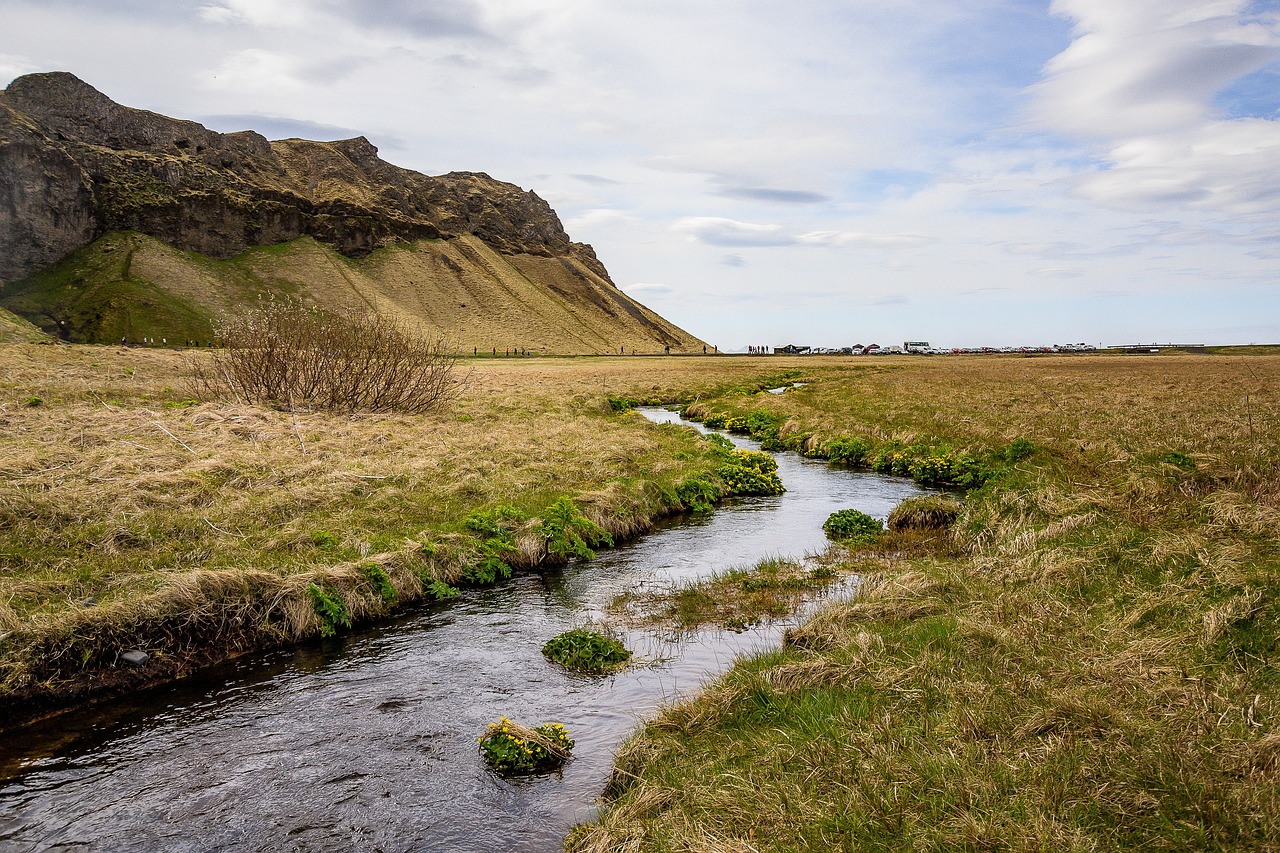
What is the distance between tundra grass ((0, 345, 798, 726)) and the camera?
1071 cm

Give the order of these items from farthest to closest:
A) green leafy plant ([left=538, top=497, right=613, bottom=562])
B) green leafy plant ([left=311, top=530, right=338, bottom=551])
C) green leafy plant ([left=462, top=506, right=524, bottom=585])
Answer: green leafy plant ([left=538, top=497, right=613, bottom=562]), green leafy plant ([left=462, top=506, right=524, bottom=585]), green leafy plant ([left=311, top=530, right=338, bottom=551])

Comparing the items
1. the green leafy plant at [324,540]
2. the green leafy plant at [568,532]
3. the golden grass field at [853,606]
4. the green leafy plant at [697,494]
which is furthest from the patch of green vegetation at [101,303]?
the green leafy plant at [568,532]

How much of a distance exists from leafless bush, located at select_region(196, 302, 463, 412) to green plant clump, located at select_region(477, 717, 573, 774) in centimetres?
2468

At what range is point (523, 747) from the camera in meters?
8.09

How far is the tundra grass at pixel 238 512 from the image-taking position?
Result: 10.7m

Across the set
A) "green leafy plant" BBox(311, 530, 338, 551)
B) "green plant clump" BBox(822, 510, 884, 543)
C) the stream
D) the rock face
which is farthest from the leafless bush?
the rock face

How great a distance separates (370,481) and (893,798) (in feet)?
51.1

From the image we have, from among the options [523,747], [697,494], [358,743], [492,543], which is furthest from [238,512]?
[697,494]

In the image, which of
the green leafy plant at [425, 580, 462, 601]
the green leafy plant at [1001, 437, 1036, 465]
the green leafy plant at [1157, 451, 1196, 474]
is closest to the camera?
the green leafy plant at [425, 580, 462, 601]

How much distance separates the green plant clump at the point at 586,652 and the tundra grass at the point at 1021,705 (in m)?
2.37

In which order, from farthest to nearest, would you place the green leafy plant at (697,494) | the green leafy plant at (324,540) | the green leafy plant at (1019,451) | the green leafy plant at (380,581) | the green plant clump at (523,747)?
the green leafy plant at (697,494), the green leafy plant at (1019,451), the green leafy plant at (324,540), the green leafy plant at (380,581), the green plant clump at (523,747)

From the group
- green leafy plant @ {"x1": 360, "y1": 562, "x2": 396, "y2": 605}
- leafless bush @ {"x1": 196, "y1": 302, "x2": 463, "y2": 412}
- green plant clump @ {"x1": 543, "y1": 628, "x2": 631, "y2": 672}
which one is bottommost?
green plant clump @ {"x1": 543, "y1": 628, "x2": 631, "y2": 672}

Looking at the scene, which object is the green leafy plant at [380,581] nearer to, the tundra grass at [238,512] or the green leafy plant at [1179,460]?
the tundra grass at [238,512]

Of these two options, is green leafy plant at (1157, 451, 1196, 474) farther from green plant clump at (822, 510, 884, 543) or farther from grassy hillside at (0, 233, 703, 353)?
grassy hillside at (0, 233, 703, 353)
